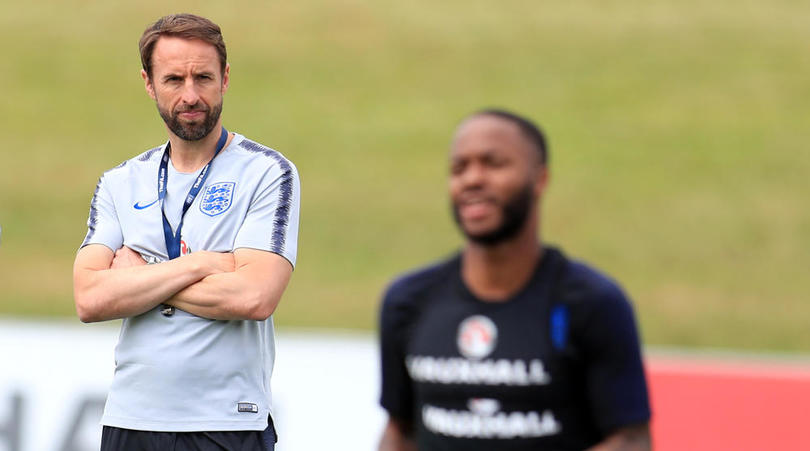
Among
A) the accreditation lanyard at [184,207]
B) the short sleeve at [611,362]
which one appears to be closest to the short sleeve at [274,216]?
the accreditation lanyard at [184,207]

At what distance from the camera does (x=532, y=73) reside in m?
25.0

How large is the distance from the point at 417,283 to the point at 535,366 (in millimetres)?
406

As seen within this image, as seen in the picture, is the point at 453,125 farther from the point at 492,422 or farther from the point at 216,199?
the point at 492,422

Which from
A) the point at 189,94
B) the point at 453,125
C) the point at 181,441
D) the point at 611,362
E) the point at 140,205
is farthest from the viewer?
the point at 453,125

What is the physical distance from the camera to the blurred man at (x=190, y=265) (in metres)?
4.21

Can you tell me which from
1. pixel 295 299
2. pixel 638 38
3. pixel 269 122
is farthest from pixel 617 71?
pixel 295 299

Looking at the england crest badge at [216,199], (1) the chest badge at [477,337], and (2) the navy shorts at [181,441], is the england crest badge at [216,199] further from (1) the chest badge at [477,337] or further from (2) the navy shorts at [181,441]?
(1) the chest badge at [477,337]

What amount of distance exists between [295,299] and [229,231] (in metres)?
13.9

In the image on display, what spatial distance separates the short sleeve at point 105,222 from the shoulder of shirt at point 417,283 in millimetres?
1695

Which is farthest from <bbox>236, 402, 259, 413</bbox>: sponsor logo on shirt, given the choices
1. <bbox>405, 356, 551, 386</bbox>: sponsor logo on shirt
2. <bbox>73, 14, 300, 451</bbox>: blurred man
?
<bbox>405, 356, 551, 386</bbox>: sponsor logo on shirt

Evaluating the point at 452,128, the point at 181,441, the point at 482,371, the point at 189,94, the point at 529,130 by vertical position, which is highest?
the point at 452,128

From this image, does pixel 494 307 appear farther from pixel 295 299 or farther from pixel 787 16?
pixel 787 16

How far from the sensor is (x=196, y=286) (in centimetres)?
423

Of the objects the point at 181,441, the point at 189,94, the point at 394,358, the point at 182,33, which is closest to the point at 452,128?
the point at 182,33
